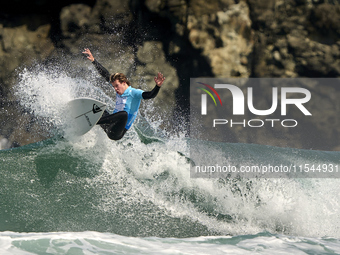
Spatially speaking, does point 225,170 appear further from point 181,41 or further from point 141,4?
point 141,4

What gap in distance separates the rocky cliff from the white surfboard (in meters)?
3.94

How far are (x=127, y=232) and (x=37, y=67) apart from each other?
6.53 metres

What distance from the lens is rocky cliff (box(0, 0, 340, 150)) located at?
8195mm

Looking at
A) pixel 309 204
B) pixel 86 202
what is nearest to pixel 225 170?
pixel 309 204

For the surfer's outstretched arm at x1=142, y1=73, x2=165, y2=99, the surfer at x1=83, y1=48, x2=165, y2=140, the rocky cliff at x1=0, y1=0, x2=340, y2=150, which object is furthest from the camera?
→ the rocky cliff at x1=0, y1=0, x2=340, y2=150

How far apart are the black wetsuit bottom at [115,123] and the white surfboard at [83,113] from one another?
0.10 m

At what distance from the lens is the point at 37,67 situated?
346 inches

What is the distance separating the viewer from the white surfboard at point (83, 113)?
4.63 metres

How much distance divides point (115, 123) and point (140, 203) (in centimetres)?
111
